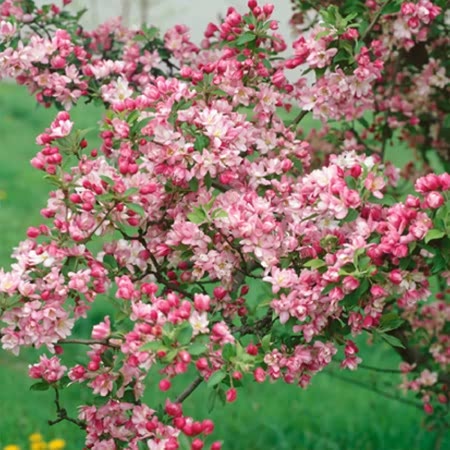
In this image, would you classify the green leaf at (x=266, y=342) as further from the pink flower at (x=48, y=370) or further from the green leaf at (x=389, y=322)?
the pink flower at (x=48, y=370)

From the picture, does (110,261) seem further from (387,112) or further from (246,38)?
(387,112)

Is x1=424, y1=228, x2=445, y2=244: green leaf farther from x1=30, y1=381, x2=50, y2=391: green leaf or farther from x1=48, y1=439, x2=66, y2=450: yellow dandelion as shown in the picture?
x1=48, y1=439, x2=66, y2=450: yellow dandelion

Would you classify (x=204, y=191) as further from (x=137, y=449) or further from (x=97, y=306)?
(x=97, y=306)

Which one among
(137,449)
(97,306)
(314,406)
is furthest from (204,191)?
(97,306)

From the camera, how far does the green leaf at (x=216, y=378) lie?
7.00ft

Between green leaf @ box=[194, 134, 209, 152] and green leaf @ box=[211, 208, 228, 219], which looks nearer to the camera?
green leaf @ box=[211, 208, 228, 219]

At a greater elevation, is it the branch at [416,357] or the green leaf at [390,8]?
the green leaf at [390,8]

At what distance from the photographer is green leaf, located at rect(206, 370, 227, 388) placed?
2135 mm

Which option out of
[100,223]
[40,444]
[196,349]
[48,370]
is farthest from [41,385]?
[40,444]

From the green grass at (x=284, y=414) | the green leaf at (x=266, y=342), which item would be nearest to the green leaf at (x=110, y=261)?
the green leaf at (x=266, y=342)

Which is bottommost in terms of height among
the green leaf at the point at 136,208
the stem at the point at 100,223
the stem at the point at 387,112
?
the green leaf at the point at 136,208

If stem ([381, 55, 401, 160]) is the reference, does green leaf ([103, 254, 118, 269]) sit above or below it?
below

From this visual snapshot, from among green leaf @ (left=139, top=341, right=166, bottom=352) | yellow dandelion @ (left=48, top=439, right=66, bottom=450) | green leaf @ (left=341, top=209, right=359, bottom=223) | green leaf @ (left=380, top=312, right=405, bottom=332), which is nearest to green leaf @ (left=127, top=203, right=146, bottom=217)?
green leaf @ (left=139, top=341, right=166, bottom=352)

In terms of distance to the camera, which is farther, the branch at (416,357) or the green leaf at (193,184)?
the branch at (416,357)
